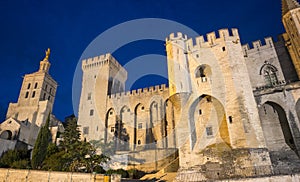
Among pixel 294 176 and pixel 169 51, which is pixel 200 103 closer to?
pixel 169 51

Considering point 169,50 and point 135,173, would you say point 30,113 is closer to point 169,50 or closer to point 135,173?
point 135,173

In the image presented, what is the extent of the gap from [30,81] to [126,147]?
2964 centimetres

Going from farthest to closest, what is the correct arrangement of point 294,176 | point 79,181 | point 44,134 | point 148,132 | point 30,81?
point 30,81, point 148,132, point 44,134, point 79,181, point 294,176

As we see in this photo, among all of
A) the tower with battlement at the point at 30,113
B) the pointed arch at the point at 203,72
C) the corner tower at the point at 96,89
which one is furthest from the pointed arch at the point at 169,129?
the tower with battlement at the point at 30,113

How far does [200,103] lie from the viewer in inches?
954

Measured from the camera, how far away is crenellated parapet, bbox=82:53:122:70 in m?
41.3

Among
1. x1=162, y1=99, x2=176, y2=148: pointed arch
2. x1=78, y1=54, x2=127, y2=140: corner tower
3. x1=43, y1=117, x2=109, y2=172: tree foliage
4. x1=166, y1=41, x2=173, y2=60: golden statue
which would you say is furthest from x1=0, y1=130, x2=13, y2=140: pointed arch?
x1=166, y1=41, x2=173, y2=60: golden statue

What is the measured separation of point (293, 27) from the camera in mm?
23672

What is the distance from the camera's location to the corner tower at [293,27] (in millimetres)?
23281

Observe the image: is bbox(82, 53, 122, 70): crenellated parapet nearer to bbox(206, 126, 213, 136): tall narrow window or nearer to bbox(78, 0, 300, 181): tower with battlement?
bbox(78, 0, 300, 181): tower with battlement

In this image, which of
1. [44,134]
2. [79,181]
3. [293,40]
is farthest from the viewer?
[44,134]

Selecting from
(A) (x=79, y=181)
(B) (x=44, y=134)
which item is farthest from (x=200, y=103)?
(B) (x=44, y=134)

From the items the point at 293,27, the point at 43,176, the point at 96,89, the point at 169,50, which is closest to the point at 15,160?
the point at 43,176

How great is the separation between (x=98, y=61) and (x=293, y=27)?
3133 centimetres
